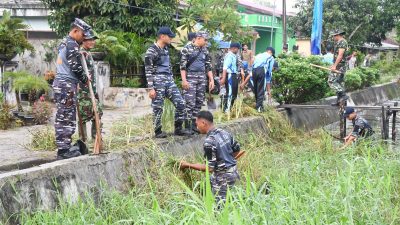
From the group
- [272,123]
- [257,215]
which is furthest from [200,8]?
[257,215]

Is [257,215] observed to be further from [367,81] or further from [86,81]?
[367,81]

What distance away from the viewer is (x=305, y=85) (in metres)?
12.9

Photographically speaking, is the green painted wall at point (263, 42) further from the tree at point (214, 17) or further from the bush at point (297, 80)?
the bush at point (297, 80)

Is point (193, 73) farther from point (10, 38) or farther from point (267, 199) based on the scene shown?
point (10, 38)

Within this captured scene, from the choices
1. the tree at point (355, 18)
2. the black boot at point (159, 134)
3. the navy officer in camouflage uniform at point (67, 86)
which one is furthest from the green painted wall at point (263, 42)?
the navy officer in camouflage uniform at point (67, 86)

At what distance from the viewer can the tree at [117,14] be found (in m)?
15.6

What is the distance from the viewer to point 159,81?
8078mm

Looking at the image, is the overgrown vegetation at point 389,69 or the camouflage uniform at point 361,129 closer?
the camouflage uniform at point 361,129

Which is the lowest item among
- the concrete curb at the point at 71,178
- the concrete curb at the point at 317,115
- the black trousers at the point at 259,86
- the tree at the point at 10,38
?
the concrete curb at the point at 317,115

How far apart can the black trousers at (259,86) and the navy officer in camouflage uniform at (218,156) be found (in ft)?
17.7

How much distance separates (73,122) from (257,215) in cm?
315

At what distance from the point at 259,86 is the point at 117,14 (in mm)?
5865

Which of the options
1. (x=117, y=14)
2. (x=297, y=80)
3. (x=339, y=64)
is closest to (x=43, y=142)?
(x=339, y=64)

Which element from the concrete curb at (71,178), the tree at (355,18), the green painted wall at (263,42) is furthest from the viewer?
the green painted wall at (263,42)
